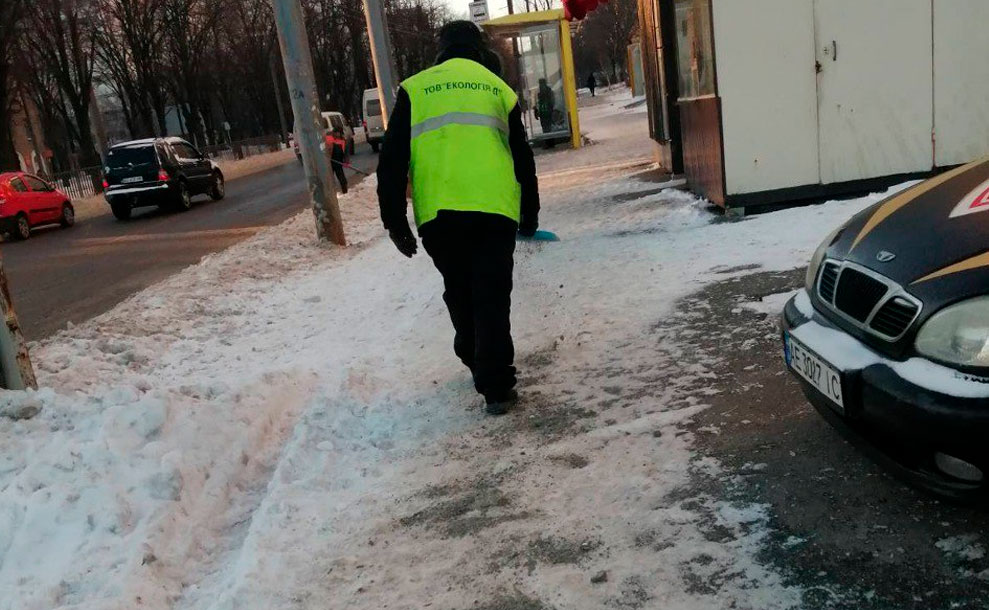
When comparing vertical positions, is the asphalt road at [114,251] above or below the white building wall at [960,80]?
below

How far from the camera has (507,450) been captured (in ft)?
12.8

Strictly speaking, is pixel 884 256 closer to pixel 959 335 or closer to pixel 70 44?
pixel 959 335

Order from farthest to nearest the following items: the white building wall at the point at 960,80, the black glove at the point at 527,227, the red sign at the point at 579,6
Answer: the red sign at the point at 579,6 < the white building wall at the point at 960,80 < the black glove at the point at 527,227

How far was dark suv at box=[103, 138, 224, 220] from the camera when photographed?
65.1ft

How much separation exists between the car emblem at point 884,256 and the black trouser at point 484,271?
183cm

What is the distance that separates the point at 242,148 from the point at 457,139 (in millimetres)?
48957

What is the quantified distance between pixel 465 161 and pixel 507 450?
141 centimetres

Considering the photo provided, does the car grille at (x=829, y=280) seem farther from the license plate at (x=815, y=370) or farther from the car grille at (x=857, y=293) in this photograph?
the license plate at (x=815, y=370)

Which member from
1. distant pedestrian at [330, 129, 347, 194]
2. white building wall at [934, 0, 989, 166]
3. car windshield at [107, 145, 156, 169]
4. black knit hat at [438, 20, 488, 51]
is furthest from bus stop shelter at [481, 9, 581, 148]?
black knit hat at [438, 20, 488, 51]

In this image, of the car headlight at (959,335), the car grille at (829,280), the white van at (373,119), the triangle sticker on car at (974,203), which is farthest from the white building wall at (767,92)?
the white van at (373,119)

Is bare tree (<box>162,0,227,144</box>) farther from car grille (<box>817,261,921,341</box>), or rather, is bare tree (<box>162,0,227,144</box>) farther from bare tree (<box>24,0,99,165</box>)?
car grille (<box>817,261,921,341</box>)

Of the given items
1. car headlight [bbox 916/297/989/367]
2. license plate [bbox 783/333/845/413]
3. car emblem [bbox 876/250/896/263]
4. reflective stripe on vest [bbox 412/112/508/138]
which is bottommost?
license plate [bbox 783/333/845/413]

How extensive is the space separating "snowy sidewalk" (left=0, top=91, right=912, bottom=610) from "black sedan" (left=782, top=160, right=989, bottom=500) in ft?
1.83

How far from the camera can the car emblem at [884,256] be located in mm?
2876
